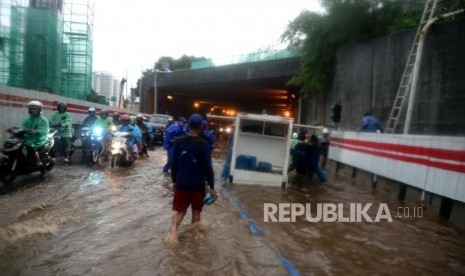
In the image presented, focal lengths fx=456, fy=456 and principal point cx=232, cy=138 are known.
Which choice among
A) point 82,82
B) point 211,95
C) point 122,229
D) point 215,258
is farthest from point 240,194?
point 211,95

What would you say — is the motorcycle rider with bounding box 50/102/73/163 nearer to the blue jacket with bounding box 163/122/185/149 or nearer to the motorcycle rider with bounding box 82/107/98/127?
the motorcycle rider with bounding box 82/107/98/127

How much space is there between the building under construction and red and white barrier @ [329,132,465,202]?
432 inches

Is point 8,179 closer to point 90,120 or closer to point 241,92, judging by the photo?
point 90,120

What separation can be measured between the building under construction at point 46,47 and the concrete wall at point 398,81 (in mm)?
12995

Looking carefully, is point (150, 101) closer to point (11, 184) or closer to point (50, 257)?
point (11, 184)

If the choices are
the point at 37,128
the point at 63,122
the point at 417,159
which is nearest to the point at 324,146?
the point at 417,159

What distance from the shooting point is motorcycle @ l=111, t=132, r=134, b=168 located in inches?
512

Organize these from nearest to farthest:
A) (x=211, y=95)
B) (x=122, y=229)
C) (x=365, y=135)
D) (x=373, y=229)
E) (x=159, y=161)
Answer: (x=122, y=229) → (x=373, y=229) → (x=365, y=135) → (x=159, y=161) → (x=211, y=95)

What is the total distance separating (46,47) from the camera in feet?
83.5

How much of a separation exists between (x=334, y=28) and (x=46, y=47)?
1577cm

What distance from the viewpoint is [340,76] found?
24.0 meters

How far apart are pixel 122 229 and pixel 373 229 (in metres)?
4.00

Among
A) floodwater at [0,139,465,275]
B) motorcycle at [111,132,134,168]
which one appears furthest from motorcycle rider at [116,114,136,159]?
floodwater at [0,139,465,275]

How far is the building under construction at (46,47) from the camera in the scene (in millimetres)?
18844
